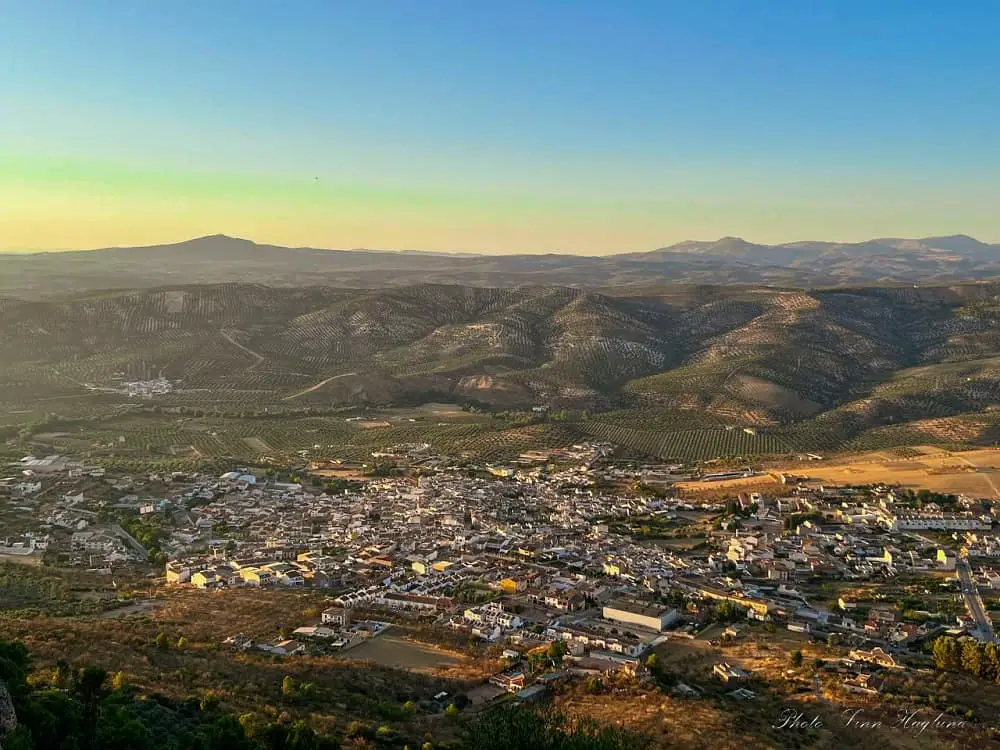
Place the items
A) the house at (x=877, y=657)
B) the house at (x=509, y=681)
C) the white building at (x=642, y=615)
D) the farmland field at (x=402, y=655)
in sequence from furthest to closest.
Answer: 1. the white building at (x=642, y=615)
2. the farmland field at (x=402, y=655)
3. the house at (x=877, y=657)
4. the house at (x=509, y=681)

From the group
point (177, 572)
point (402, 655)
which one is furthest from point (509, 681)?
point (177, 572)

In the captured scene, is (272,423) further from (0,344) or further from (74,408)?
(0,344)

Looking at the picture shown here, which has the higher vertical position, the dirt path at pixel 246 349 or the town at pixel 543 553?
the dirt path at pixel 246 349

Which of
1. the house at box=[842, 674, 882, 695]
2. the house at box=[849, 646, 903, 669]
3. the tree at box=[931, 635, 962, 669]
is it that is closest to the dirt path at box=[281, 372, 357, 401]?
the house at box=[849, 646, 903, 669]

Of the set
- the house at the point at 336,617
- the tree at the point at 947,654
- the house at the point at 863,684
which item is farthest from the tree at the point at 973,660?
the house at the point at 336,617

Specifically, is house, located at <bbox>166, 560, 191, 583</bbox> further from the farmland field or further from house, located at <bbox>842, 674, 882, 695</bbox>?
house, located at <bbox>842, 674, 882, 695</bbox>

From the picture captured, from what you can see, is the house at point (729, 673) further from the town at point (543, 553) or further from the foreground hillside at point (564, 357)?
the foreground hillside at point (564, 357)

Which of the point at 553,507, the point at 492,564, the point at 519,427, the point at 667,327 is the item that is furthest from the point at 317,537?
the point at 667,327
